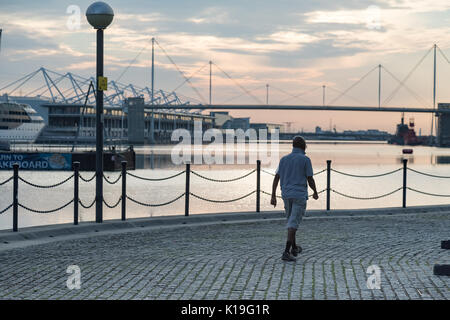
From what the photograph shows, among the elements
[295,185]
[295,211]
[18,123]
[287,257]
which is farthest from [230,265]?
[18,123]

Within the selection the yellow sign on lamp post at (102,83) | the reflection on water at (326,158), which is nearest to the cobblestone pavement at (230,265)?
the yellow sign on lamp post at (102,83)

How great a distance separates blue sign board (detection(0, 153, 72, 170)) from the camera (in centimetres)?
3709

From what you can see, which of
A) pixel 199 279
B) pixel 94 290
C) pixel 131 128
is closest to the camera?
pixel 94 290

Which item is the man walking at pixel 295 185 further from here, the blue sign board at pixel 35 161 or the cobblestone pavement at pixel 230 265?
the blue sign board at pixel 35 161

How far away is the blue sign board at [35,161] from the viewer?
1460 inches

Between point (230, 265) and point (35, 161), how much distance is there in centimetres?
3201

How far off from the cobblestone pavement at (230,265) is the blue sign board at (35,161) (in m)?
28.0

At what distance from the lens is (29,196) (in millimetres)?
23109

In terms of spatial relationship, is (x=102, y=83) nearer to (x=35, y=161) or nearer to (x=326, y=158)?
(x=35, y=161)

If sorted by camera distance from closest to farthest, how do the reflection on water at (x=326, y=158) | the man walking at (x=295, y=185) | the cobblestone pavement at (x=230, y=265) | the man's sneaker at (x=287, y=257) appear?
the cobblestone pavement at (x=230, y=265) < the man's sneaker at (x=287, y=257) < the man walking at (x=295, y=185) < the reflection on water at (x=326, y=158)
